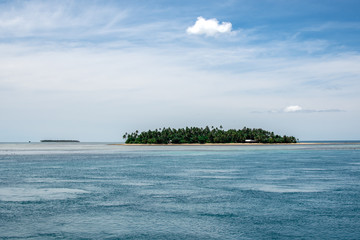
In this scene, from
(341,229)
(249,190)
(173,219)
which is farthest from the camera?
(249,190)

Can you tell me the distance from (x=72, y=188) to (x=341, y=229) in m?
24.9

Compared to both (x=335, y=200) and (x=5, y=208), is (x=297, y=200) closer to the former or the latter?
(x=335, y=200)

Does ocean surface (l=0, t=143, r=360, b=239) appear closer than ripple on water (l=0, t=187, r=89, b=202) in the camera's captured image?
Yes

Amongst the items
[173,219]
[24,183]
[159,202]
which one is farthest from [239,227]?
[24,183]

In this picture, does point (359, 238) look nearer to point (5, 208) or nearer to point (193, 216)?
point (193, 216)

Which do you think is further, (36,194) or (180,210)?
(36,194)

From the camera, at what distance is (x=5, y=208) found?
27.1 m

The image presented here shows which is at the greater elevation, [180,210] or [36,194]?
[36,194]

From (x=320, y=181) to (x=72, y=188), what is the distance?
86.0ft

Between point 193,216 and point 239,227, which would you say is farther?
point 193,216

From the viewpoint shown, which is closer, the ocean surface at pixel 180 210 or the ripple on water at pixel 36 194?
the ocean surface at pixel 180 210

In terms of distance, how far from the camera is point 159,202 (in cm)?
2972

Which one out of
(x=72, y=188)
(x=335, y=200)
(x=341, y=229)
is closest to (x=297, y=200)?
(x=335, y=200)

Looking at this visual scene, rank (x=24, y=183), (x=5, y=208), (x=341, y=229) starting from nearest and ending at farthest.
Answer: (x=341, y=229)
(x=5, y=208)
(x=24, y=183)
